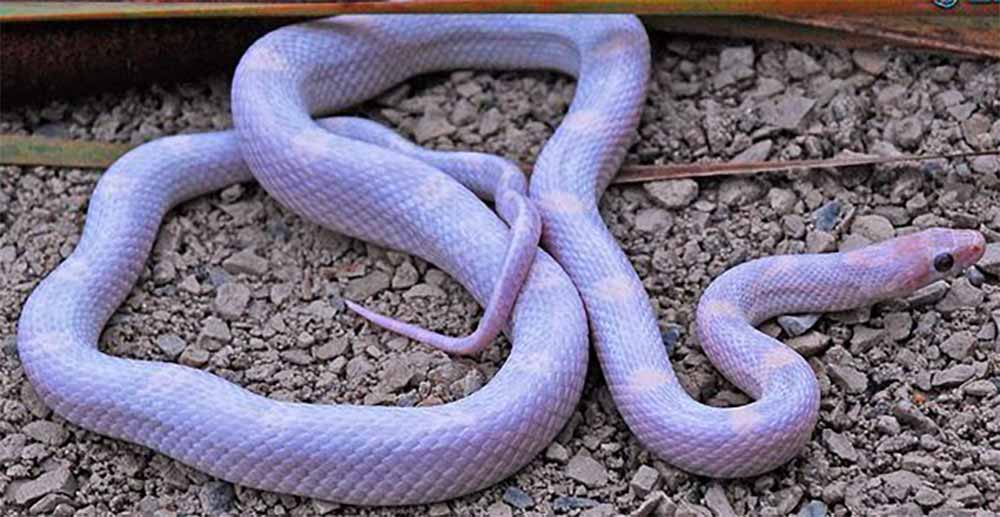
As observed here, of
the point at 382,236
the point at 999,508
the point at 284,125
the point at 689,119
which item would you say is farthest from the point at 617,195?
the point at 999,508

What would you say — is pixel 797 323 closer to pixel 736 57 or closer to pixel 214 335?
pixel 736 57

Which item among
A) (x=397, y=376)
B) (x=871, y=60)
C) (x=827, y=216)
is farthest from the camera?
A: (x=871, y=60)

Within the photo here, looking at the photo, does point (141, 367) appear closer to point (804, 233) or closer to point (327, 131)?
point (327, 131)

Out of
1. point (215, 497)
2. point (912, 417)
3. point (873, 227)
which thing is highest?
point (873, 227)

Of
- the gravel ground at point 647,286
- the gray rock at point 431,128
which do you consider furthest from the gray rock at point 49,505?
the gray rock at point 431,128

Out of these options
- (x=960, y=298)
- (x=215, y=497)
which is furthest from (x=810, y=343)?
(x=215, y=497)

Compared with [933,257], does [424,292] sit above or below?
below

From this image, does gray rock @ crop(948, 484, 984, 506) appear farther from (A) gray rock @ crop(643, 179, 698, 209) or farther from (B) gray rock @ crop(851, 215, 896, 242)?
(A) gray rock @ crop(643, 179, 698, 209)
